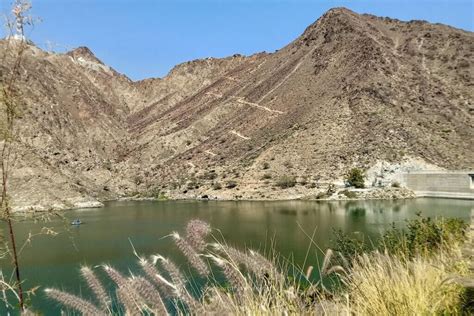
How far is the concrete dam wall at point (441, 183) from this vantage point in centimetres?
5914

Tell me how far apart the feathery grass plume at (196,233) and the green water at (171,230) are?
423 inches

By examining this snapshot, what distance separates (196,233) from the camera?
317 cm

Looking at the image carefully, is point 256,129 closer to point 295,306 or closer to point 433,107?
point 433,107

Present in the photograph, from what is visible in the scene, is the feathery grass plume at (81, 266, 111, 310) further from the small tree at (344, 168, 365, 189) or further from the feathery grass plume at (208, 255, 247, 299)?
the small tree at (344, 168, 365, 189)

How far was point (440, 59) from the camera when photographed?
9238 centimetres

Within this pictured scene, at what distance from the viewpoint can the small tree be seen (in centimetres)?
6338

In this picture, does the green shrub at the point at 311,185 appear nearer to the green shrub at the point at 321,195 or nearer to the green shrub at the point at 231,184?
the green shrub at the point at 321,195

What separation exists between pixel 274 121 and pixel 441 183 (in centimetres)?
3450

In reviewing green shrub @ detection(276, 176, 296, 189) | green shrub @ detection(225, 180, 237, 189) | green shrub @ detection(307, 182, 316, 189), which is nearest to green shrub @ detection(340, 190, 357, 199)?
green shrub @ detection(307, 182, 316, 189)

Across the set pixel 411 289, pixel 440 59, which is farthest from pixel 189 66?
pixel 411 289

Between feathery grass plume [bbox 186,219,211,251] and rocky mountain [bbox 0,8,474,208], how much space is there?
56.5 m

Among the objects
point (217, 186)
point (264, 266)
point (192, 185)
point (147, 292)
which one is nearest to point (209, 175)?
point (192, 185)

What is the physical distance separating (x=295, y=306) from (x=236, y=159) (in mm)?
80133

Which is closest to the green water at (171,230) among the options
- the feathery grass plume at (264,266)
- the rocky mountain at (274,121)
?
the feathery grass plume at (264,266)
